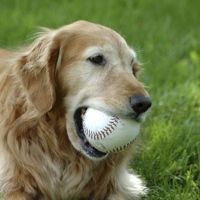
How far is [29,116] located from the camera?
13.3 ft

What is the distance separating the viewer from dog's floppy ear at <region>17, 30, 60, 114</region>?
4047 mm

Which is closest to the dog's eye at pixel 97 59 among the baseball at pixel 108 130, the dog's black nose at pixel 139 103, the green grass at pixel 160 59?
the baseball at pixel 108 130

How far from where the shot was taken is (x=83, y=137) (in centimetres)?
404

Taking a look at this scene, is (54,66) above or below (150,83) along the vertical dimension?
above

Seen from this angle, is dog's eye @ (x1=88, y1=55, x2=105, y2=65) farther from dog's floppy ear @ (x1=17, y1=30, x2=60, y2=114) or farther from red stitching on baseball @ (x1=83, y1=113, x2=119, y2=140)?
red stitching on baseball @ (x1=83, y1=113, x2=119, y2=140)

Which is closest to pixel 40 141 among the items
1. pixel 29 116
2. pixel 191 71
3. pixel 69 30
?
pixel 29 116

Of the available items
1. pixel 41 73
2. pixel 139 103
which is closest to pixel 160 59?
pixel 41 73

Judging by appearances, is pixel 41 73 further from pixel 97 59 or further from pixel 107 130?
pixel 107 130

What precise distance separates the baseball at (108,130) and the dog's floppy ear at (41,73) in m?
0.35

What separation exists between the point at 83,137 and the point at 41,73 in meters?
0.56

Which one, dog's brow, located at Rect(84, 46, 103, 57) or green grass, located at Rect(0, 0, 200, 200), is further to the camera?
green grass, located at Rect(0, 0, 200, 200)

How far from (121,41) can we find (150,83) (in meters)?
2.15

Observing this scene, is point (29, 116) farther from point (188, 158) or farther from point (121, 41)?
point (188, 158)

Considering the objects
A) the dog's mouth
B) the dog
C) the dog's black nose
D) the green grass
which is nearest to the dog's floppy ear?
the dog
